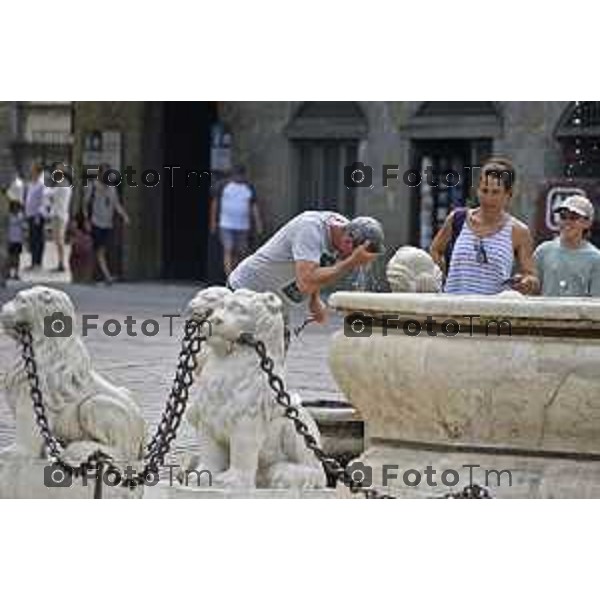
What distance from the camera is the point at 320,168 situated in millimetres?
25016

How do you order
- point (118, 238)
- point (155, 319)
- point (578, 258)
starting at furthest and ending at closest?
1. point (118, 238)
2. point (155, 319)
3. point (578, 258)

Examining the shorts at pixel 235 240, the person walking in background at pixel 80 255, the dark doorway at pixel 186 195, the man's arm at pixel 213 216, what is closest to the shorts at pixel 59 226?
the dark doorway at pixel 186 195

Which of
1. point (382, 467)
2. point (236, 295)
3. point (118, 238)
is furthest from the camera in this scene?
point (118, 238)

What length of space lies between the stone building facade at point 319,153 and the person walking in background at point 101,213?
2.15 feet

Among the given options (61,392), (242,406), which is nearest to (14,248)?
(61,392)

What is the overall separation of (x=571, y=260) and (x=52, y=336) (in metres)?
3.00

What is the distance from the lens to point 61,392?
26.0ft

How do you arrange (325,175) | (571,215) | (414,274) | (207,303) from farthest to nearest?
(325,175) → (571,215) → (414,274) → (207,303)

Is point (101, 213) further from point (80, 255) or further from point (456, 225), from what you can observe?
point (456, 225)

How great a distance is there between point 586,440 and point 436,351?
2.31 feet

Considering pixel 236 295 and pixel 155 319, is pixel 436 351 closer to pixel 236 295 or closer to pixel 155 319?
pixel 236 295

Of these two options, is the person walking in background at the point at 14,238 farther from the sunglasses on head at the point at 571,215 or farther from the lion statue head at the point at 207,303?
the lion statue head at the point at 207,303

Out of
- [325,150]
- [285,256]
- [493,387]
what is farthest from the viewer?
[325,150]

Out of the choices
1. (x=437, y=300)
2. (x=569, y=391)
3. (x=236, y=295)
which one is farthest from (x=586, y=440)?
(x=236, y=295)
